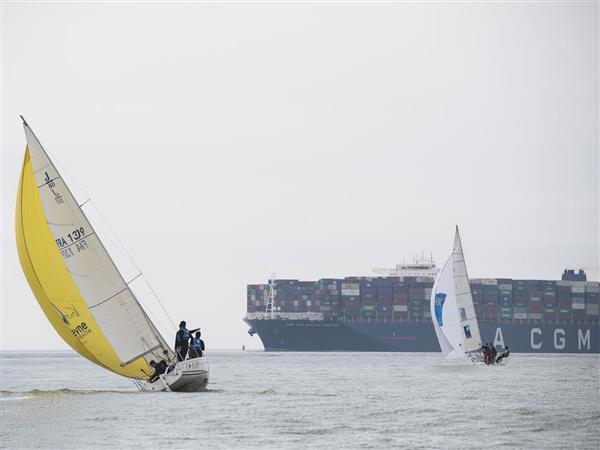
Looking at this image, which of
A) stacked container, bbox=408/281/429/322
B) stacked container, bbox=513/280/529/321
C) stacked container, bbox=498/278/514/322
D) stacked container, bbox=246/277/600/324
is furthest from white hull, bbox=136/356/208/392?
stacked container, bbox=513/280/529/321

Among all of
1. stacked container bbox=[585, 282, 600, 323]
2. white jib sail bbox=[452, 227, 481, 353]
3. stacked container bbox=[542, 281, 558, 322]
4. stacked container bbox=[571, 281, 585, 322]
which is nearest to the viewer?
white jib sail bbox=[452, 227, 481, 353]

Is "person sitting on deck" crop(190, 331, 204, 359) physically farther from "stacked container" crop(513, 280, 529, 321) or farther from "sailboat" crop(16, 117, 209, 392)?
"stacked container" crop(513, 280, 529, 321)

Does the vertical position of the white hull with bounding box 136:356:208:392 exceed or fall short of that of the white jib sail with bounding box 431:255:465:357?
it falls short

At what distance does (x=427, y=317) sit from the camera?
400ft

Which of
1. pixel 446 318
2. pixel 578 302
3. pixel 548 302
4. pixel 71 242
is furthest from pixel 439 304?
pixel 578 302

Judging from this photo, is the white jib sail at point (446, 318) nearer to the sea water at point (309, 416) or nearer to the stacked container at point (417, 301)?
the sea water at point (309, 416)

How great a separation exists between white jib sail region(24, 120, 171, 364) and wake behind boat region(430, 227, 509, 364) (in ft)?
107

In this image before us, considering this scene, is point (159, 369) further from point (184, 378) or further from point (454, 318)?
point (454, 318)

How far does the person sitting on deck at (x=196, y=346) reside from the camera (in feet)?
119

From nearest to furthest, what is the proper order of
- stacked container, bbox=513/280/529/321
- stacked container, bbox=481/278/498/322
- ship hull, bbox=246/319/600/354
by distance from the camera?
ship hull, bbox=246/319/600/354, stacked container, bbox=481/278/498/322, stacked container, bbox=513/280/529/321

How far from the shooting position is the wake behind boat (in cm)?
6719

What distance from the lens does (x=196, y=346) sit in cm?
3641

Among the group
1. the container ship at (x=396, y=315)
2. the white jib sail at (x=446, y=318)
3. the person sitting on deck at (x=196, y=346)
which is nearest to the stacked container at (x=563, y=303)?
the container ship at (x=396, y=315)

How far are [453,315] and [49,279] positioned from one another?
36496 millimetres
